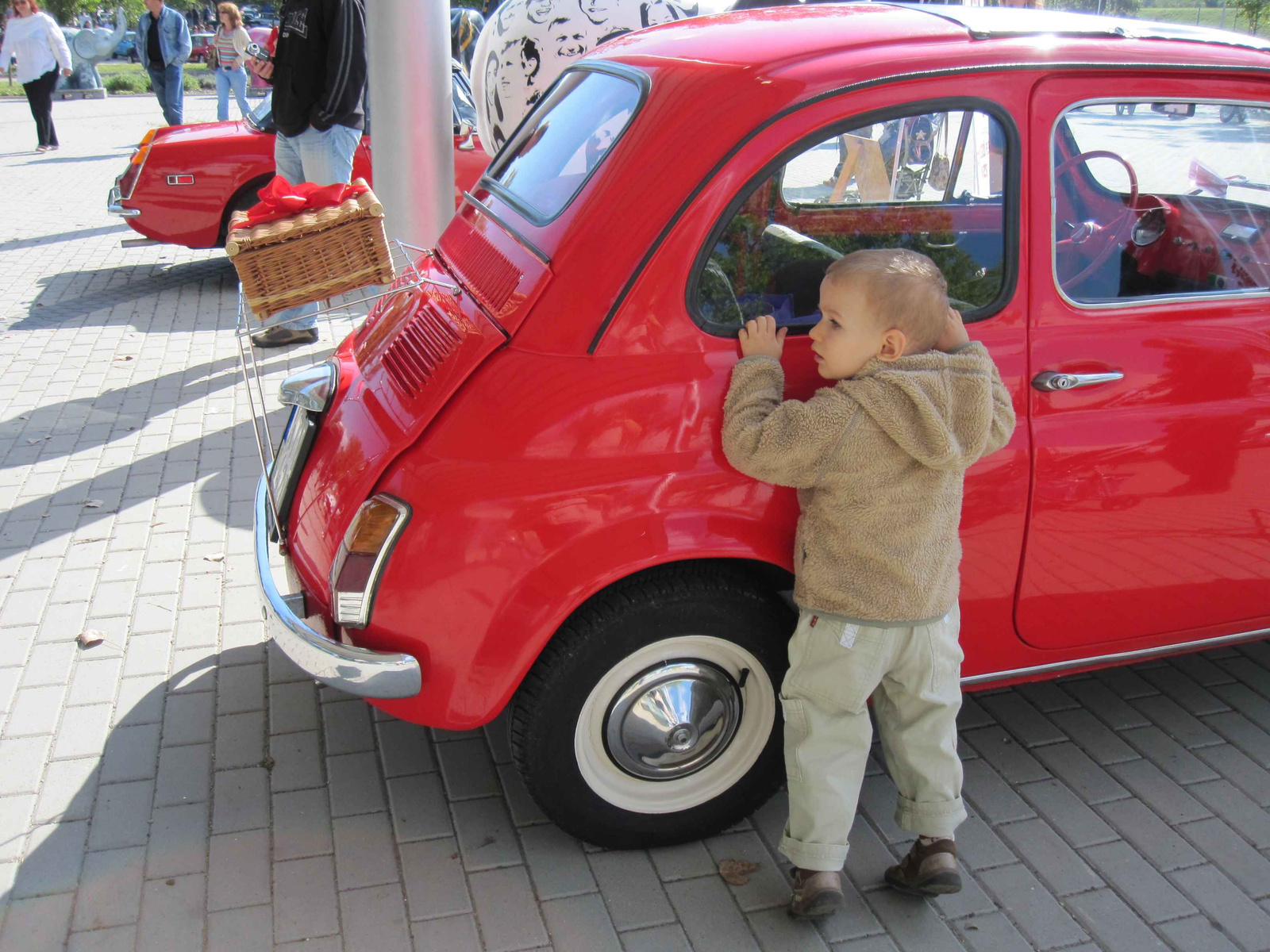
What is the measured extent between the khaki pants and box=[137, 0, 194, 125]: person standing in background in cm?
1271

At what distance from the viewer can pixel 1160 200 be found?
310 cm

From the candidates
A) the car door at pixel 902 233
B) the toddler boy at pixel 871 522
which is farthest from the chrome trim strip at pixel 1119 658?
the toddler boy at pixel 871 522

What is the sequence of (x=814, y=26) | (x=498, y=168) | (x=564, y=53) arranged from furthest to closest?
(x=564, y=53), (x=498, y=168), (x=814, y=26)

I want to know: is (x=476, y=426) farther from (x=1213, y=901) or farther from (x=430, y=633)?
(x=1213, y=901)

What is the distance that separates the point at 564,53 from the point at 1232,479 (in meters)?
→ 3.16

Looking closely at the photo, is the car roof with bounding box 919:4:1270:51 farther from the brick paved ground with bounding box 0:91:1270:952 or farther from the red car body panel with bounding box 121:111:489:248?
the red car body panel with bounding box 121:111:489:248

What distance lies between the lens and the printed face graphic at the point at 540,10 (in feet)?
15.1

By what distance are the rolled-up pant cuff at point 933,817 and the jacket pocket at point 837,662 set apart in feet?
1.10

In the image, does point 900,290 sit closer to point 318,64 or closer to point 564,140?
point 564,140

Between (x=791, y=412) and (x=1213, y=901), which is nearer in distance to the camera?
(x=791, y=412)

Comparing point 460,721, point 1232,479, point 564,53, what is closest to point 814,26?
point 1232,479

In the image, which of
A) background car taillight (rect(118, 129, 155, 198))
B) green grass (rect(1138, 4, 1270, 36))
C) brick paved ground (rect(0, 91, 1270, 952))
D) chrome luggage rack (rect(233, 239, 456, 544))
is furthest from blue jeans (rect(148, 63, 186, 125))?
green grass (rect(1138, 4, 1270, 36))

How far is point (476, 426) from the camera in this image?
94.3 inches

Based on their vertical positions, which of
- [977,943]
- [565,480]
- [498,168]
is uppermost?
[498,168]
